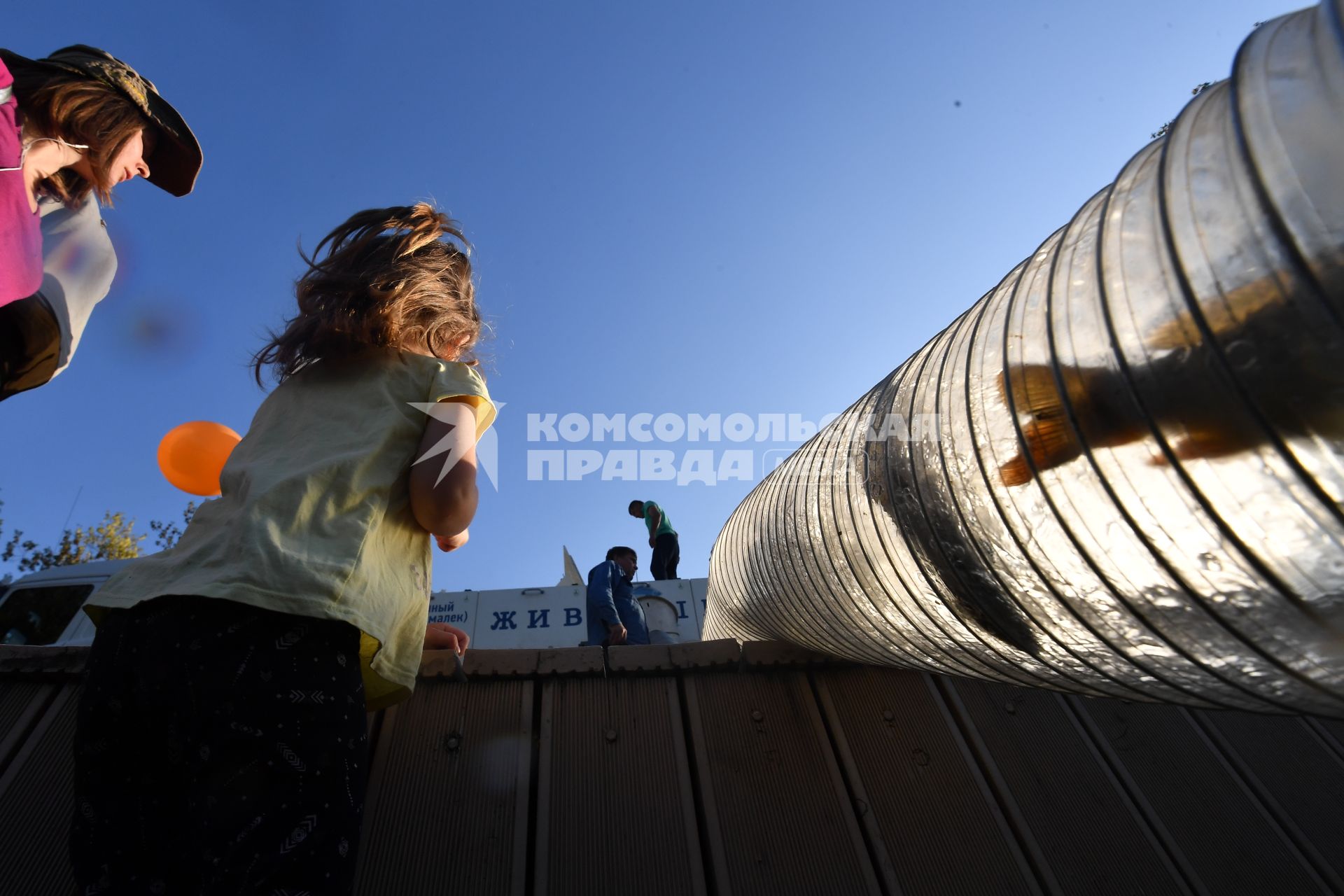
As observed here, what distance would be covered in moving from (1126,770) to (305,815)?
1882 millimetres

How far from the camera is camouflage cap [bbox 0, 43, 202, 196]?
3.72 feet

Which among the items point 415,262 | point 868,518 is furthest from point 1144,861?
point 415,262

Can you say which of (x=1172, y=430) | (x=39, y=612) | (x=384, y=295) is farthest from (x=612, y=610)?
(x=39, y=612)

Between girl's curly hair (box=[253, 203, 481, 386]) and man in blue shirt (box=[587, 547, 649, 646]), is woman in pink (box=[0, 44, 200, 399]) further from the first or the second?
man in blue shirt (box=[587, 547, 649, 646])

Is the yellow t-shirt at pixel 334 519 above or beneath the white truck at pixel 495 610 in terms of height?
beneath

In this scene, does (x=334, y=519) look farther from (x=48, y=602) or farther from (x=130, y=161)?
(x=48, y=602)

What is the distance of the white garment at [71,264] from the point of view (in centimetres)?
116

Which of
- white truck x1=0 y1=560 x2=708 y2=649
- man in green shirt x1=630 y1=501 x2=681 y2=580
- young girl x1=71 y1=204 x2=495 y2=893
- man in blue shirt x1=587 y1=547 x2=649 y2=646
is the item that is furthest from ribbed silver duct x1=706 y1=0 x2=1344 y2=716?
man in green shirt x1=630 y1=501 x2=681 y2=580

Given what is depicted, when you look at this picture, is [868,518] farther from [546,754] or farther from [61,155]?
[61,155]

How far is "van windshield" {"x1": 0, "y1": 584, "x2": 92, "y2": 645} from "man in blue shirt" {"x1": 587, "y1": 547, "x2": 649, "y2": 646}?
515cm

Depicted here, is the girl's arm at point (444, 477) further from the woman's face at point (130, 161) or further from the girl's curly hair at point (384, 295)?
the woman's face at point (130, 161)

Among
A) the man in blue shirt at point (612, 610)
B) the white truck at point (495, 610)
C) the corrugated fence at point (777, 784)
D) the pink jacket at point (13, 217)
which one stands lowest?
the corrugated fence at point (777, 784)

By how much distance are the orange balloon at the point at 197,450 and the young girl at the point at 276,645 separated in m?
1.02

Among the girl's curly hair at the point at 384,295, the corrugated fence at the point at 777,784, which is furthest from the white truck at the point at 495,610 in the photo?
the girl's curly hair at the point at 384,295
